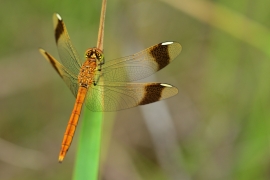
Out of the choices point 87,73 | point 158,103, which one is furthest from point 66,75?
point 158,103

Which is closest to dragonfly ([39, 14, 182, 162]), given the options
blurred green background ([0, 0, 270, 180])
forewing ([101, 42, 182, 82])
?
forewing ([101, 42, 182, 82])

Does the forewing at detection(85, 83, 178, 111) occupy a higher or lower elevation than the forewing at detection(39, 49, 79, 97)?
lower

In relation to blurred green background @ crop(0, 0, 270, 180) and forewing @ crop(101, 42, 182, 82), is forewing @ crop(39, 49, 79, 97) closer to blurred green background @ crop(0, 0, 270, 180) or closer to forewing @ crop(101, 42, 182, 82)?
forewing @ crop(101, 42, 182, 82)

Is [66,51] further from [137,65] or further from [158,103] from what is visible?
[158,103]

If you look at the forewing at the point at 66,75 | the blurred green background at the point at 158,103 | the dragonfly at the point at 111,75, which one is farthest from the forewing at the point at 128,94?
the blurred green background at the point at 158,103

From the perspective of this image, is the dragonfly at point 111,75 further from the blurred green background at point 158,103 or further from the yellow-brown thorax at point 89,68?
the blurred green background at point 158,103

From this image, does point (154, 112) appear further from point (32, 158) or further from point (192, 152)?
point (32, 158)

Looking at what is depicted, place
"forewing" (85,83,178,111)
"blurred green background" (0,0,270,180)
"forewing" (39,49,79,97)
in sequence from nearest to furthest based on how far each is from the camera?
"forewing" (85,83,178,111) < "forewing" (39,49,79,97) < "blurred green background" (0,0,270,180)

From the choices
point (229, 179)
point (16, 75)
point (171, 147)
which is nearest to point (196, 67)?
point (171, 147)
